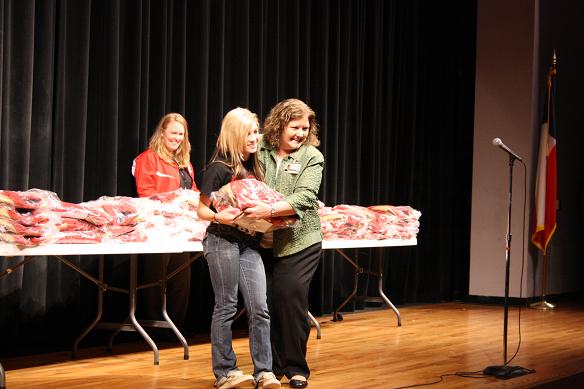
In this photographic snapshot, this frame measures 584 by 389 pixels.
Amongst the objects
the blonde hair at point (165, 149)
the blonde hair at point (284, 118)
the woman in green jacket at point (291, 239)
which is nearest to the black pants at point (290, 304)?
the woman in green jacket at point (291, 239)

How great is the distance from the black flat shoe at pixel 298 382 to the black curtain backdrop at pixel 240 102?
2.01 metres

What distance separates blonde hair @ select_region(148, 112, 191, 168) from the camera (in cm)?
583

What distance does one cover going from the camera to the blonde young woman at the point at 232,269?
398 centimetres

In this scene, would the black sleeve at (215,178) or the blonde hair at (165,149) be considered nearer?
the black sleeve at (215,178)

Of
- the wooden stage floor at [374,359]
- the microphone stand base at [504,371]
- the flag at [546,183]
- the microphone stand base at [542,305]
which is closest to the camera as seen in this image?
the wooden stage floor at [374,359]

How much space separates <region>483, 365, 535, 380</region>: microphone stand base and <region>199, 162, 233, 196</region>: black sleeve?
6.15 ft

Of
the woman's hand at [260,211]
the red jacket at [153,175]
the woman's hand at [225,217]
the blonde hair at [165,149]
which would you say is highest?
the blonde hair at [165,149]

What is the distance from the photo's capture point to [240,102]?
6.99 meters

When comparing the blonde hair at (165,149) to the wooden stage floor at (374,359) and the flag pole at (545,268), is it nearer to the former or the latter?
the wooden stage floor at (374,359)

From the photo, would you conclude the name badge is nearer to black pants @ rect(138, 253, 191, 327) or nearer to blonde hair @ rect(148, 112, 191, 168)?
blonde hair @ rect(148, 112, 191, 168)

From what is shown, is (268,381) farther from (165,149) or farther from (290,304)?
(165,149)

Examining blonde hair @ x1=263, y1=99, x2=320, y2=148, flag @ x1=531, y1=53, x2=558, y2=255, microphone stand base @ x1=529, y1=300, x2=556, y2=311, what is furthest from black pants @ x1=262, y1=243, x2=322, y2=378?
flag @ x1=531, y1=53, x2=558, y2=255

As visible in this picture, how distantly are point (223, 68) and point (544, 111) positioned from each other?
3885 mm

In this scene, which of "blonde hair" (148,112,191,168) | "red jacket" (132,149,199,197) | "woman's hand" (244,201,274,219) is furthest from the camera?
"blonde hair" (148,112,191,168)
